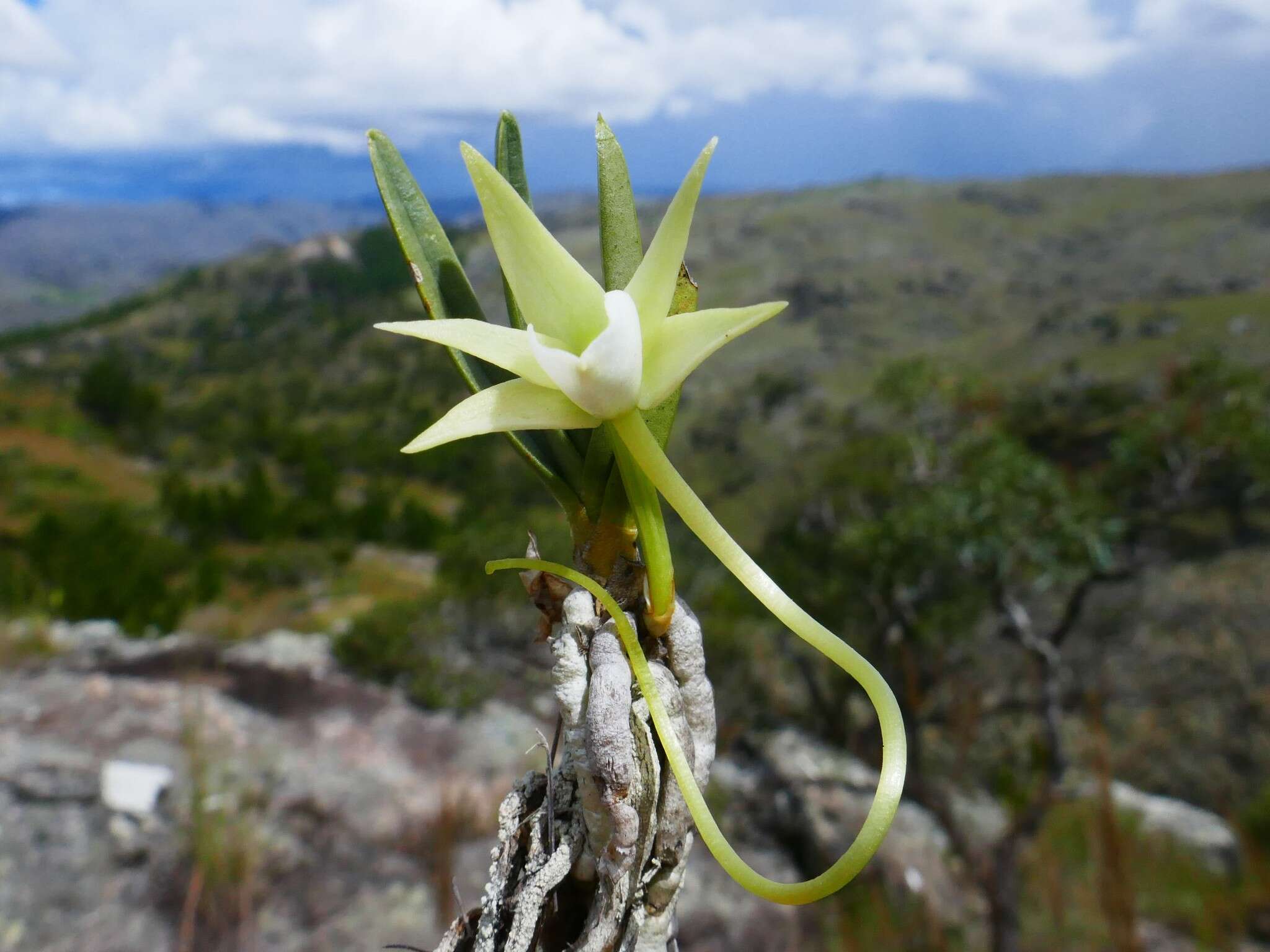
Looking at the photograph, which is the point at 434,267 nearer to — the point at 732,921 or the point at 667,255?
the point at 667,255

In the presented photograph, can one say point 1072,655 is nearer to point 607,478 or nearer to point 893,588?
point 893,588

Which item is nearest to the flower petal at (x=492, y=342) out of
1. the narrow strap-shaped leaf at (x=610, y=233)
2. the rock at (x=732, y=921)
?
the narrow strap-shaped leaf at (x=610, y=233)

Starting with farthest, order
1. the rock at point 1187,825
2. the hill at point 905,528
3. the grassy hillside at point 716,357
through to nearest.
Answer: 1. the grassy hillside at point 716,357
2. the rock at point 1187,825
3. the hill at point 905,528

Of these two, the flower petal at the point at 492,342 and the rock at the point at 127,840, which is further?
the rock at the point at 127,840

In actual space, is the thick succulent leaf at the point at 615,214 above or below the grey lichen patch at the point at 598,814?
above

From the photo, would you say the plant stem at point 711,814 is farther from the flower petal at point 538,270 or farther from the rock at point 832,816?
the rock at point 832,816

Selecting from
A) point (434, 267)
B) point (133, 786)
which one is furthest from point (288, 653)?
point (434, 267)

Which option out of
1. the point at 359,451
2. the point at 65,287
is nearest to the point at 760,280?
the point at 359,451

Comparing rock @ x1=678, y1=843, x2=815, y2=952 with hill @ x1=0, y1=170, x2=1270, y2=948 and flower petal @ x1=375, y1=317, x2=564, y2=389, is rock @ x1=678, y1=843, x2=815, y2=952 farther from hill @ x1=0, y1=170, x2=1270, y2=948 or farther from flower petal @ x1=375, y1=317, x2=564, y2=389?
flower petal @ x1=375, y1=317, x2=564, y2=389
